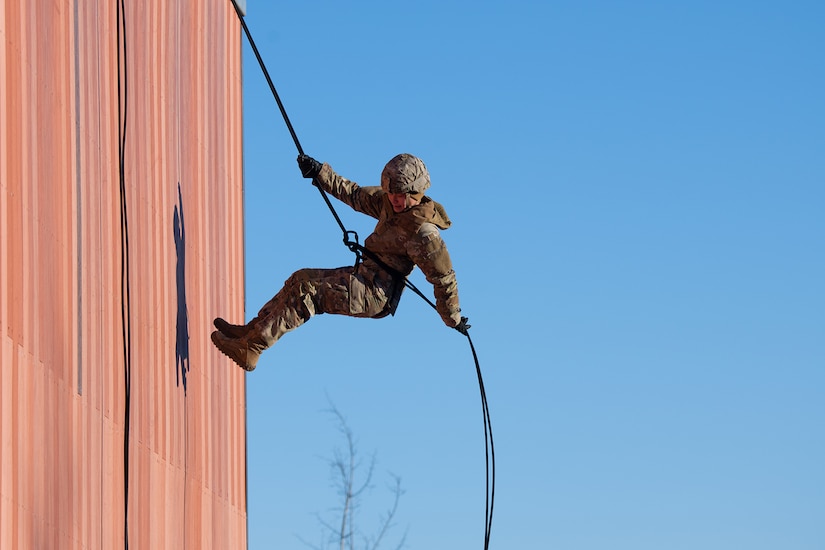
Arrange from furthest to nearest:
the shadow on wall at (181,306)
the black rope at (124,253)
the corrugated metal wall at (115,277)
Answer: the shadow on wall at (181,306)
the black rope at (124,253)
the corrugated metal wall at (115,277)

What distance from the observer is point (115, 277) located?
27.4ft

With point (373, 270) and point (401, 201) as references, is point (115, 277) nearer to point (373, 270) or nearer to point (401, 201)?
point (373, 270)

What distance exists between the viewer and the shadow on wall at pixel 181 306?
33.1 ft

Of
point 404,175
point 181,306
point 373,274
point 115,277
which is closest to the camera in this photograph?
point 115,277

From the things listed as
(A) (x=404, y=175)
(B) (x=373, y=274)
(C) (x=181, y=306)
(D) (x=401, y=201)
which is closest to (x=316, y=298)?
(B) (x=373, y=274)

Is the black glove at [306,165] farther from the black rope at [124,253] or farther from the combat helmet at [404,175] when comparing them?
the black rope at [124,253]

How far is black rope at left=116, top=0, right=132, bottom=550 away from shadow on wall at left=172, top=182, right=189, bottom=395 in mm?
1450

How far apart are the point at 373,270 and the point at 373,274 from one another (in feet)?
0.08

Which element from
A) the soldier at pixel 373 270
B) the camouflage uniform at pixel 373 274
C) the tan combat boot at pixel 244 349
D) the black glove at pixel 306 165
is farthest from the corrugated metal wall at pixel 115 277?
the black glove at pixel 306 165

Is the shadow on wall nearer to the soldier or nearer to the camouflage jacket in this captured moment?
the soldier

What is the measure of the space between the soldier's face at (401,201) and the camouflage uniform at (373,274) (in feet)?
0.10

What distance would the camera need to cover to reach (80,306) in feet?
24.7

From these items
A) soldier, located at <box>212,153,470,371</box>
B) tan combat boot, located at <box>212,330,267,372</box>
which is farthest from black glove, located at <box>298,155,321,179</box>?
tan combat boot, located at <box>212,330,267,372</box>

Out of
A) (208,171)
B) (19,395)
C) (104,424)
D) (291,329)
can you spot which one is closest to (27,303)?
(19,395)
